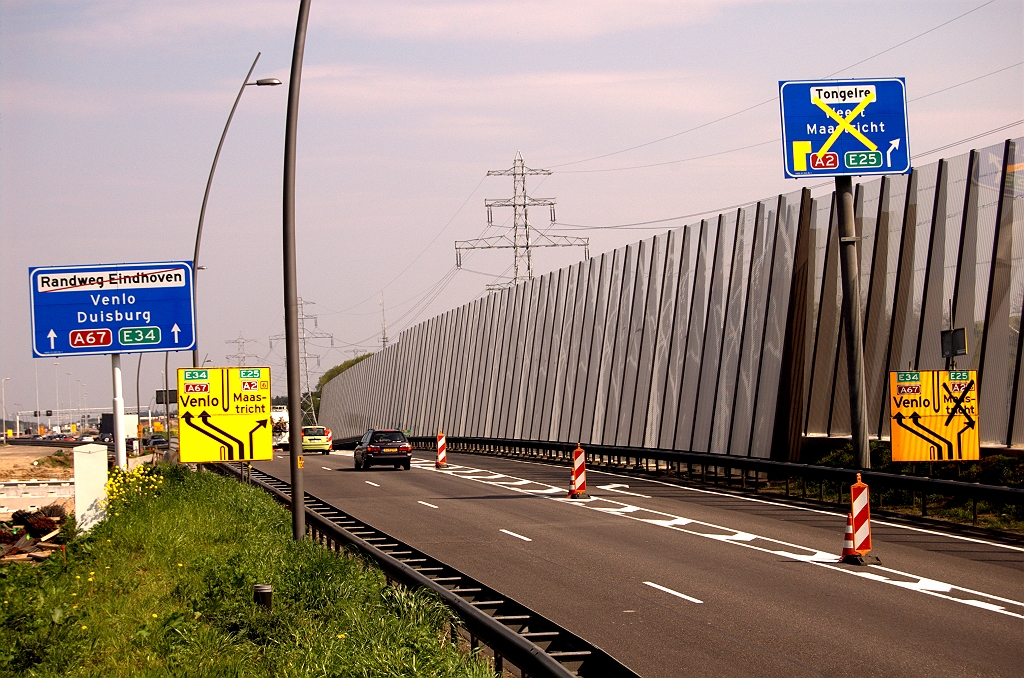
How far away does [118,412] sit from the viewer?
20.0 metres

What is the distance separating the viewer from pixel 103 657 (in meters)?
10.7

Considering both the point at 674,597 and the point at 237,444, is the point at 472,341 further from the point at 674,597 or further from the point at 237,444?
the point at 674,597

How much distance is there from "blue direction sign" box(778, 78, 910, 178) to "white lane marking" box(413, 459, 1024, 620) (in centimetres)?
839

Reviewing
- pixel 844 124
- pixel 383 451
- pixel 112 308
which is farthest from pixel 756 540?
pixel 383 451

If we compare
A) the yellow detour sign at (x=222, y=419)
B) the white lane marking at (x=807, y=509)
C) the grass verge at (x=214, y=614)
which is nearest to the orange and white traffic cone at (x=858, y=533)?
the white lane marking at (x=807, y=509)

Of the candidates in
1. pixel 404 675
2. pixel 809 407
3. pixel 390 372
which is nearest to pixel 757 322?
pixel 809 407

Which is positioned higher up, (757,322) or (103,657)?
(757,322)

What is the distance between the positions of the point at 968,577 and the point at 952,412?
748cm

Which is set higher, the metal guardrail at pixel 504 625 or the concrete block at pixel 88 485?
the metal guardrail at pixel 504 625

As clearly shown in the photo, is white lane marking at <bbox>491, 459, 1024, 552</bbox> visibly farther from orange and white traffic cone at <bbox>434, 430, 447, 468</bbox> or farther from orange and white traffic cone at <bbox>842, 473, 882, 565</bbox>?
orange and white traffic cone at <bbox>434, 430, 447, 468</bbox>

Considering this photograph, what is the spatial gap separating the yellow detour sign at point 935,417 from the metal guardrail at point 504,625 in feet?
37.1

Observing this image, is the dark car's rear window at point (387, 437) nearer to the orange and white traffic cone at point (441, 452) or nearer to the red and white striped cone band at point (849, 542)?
the orange and white traffic cone at point (441, 452)

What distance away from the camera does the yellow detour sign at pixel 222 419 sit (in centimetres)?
2011

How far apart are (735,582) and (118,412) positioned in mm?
11716
